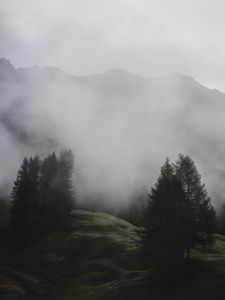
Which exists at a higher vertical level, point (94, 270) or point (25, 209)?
point (25, 209)

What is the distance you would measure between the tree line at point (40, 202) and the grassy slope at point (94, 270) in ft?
18.2

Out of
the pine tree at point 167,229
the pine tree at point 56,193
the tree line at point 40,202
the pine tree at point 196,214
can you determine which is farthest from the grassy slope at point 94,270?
the tree line at point 40,202

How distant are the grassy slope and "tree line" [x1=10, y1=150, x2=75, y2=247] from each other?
5.55m

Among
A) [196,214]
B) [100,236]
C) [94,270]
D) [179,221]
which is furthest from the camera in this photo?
[100,236]

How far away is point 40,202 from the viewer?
4063 inches

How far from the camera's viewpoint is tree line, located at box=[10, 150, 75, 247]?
9519cm

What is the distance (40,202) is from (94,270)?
129 feet

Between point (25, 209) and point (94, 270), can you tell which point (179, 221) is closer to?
point (94, 270)

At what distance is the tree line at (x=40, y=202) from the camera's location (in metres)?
95.2

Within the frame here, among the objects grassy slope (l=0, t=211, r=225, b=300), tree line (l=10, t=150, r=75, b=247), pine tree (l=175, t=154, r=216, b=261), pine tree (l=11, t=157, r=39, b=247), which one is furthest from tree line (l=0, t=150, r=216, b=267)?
pine tree (l=11, t=157, r=39, b=247)

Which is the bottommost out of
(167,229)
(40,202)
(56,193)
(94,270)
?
(94,270)

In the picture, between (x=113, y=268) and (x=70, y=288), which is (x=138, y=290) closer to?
(x=70, y=288)

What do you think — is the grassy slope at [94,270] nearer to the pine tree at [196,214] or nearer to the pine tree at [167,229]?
the pine tree at [196,214]

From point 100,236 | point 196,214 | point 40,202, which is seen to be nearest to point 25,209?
point 40,202
